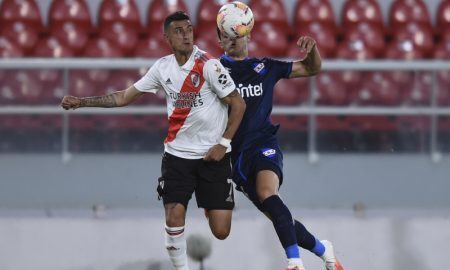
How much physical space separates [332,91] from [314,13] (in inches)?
118

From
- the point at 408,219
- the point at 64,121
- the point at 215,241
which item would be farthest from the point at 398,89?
the point at 64,121

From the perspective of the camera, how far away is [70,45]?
1073cm

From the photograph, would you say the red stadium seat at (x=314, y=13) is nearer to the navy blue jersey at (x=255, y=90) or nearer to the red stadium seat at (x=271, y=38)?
the red stadium seat at (x=271, y=38)

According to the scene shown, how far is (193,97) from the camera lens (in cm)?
689

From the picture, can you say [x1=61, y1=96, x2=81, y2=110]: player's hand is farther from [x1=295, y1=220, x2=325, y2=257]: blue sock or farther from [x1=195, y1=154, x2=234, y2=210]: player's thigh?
[x1=295, y1=220, x2=325, y2=257]: blue sock

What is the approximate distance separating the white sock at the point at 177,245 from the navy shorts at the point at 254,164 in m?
0.53

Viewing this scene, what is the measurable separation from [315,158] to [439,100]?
3.40ft

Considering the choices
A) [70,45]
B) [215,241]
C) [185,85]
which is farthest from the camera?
[70,45]

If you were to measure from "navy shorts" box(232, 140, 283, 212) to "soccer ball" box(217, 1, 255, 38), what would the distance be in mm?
727

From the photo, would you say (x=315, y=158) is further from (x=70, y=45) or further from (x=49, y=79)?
(x=70, y=45)

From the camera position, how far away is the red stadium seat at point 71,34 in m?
10.8

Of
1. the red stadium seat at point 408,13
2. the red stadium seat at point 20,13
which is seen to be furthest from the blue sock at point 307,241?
the red stadium seat at point 20,13

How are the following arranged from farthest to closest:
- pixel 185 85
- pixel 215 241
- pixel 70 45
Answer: pixel 70 45
pixel 215 241
pixel 185 85

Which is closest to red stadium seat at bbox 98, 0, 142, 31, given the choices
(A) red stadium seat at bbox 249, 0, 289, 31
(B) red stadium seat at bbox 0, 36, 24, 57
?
(B) red stadium seat at bbox 0, 36, 24, 57
